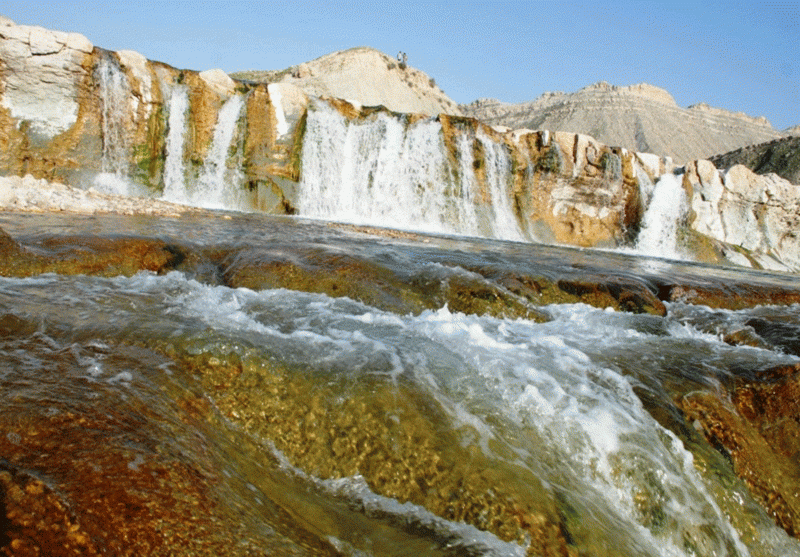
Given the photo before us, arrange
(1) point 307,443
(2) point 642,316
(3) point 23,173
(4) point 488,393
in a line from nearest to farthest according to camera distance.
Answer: (1) point 307,443
(4) point 488,393
(2) point 642,316
(3) point 23,173

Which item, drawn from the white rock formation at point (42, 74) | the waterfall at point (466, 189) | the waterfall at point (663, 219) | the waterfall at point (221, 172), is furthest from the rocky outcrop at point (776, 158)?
the white rock formation at point (42, 74)

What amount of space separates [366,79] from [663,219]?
127 ft

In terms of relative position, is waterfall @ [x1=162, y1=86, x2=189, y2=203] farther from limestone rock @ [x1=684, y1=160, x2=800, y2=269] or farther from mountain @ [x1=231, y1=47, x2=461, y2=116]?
mountain @ [x1=231, y1=47, x2=461, y2=116]

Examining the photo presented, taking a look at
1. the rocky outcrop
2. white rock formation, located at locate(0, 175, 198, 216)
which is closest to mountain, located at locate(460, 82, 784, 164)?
the rocky outcrop

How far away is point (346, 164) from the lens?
54.7 feet

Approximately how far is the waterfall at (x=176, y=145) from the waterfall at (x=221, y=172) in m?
0.49

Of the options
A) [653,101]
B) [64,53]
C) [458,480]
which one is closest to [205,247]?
[458,480]

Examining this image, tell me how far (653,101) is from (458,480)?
104 metres

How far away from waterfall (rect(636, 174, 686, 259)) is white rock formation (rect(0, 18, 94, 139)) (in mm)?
18806

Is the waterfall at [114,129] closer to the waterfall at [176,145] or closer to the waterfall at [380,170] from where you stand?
the waterfall at [176,145]

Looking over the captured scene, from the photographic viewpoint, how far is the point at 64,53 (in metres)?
13.5

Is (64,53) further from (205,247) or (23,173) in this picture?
(205,247)

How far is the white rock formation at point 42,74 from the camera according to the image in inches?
513

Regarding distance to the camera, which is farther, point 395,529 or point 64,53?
point 64,53
